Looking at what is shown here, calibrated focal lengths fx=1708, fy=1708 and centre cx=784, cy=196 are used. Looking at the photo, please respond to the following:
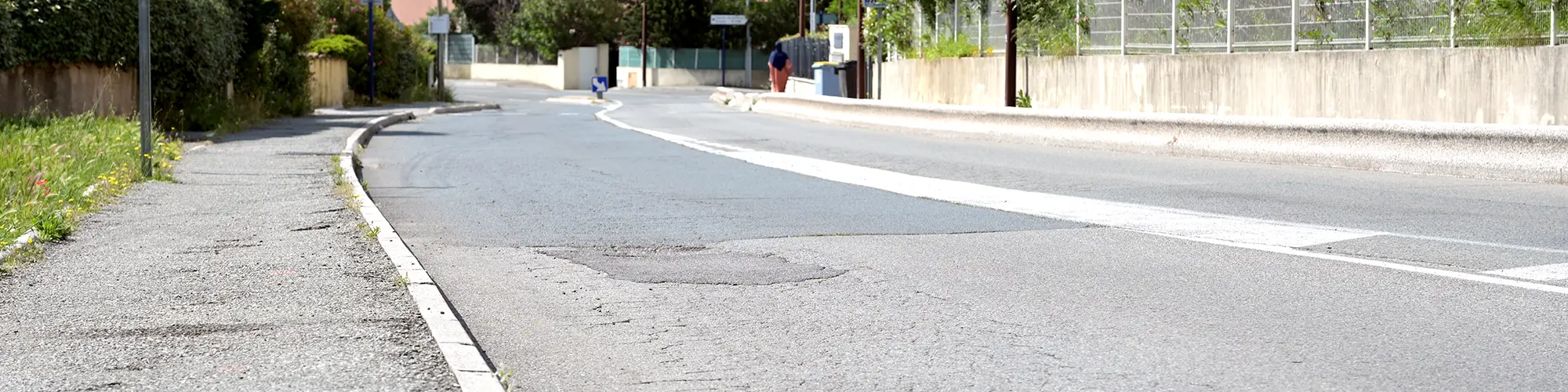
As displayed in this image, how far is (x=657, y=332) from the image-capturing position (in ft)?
20.8

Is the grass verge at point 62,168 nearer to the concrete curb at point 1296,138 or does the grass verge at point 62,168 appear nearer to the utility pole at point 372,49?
the concrete curb at point 1296,138

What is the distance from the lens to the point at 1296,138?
15680mm

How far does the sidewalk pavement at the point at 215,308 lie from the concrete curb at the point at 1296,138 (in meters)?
8.57

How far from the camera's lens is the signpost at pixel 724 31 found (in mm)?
67312

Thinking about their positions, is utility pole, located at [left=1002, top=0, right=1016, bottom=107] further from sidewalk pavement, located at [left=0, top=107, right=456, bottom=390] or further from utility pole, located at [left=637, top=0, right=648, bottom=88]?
utility pole, located at [left=637, top=0, right=648, bottom=88]

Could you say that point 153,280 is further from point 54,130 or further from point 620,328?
point 54,130

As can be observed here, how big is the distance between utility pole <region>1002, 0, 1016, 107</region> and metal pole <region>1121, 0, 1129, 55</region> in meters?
1.97

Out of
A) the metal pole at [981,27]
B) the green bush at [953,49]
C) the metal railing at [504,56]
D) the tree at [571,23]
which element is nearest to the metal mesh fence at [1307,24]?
the metal pole at [981,27]

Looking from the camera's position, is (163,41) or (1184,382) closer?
→ (1184,382)

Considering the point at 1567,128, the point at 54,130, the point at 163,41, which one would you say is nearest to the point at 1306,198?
the point at 1567,128

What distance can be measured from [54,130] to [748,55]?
59.1 metres

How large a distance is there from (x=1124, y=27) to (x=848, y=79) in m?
22.5

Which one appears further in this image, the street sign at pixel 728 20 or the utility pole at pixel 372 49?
the street sign at pixel 728 20

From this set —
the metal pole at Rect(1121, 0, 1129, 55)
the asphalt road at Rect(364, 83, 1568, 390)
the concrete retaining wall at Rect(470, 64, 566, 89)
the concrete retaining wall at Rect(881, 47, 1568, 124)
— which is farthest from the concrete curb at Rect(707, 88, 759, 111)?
the concrete retaining wall at Rect(470, 64, 566, 89)
